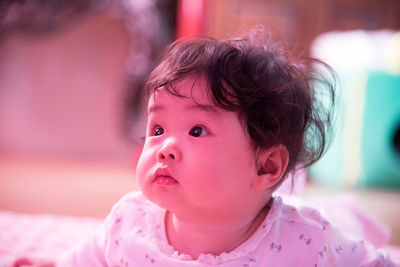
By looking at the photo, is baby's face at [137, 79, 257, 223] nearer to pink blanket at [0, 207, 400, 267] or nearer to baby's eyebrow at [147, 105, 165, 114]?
baby's eyebrow at [147, 105, 165, 114]

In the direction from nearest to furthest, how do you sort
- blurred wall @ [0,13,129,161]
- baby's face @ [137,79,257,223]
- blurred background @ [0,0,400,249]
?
1. baby's face @ [137,79,257,223]
2. blurred background @ [0,0,400,249]
3. blurred wall @ [0,13,129,161]

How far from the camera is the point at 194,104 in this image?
65 centimetres

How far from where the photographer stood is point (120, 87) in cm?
298

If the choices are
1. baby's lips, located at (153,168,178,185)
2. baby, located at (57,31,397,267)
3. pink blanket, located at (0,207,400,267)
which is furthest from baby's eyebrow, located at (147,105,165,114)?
pink blanket, located at (0,207,400,267)

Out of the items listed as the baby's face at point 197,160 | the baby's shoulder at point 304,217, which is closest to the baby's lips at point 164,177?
the baby's face at point 197,160

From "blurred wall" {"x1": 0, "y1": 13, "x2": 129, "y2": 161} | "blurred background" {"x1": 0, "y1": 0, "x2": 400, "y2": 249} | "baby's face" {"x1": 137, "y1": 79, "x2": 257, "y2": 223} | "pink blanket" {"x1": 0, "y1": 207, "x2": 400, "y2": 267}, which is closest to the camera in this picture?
"baby's face" {"x1": 137, "y1": 79, "x2": 257, "y2": 223}

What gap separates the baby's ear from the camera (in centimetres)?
69

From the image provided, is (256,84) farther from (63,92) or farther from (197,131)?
(63,92)

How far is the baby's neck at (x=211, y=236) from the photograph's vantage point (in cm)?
70

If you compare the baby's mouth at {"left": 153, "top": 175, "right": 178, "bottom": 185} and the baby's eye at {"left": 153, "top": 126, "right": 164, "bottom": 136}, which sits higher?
the baby's eye at {"left": 153, "top": 126, "right": 164, "bottom": 136}

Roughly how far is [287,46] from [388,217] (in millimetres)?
1407

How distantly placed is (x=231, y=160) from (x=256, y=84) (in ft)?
0.44

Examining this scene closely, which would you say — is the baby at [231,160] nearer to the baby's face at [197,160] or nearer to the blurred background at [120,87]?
the baby's face at [197,160]

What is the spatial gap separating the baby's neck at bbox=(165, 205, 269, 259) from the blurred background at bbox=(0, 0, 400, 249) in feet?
3.74
